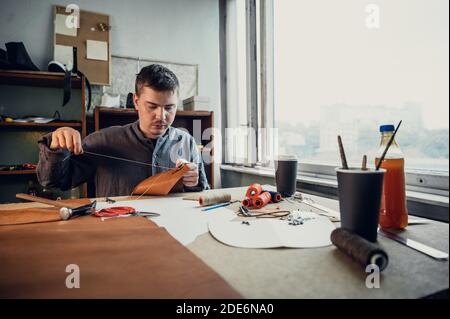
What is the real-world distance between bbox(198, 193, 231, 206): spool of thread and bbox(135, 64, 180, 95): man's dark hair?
0.69 metres

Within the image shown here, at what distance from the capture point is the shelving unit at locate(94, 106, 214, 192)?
228 cm

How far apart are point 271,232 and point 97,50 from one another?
2431mm

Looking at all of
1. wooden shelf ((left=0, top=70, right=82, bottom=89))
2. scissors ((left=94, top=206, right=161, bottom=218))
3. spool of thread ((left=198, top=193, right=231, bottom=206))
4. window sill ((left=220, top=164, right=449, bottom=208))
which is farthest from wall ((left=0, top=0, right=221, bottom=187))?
scissors ((left=94, top=206, right=161, bottom=218))

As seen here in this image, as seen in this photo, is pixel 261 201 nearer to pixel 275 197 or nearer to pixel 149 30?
pixel 275 197

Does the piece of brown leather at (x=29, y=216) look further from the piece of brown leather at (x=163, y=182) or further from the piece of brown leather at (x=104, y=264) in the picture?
the piece of brown leather at (x=163, y=182)

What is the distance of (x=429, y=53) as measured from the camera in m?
1.18

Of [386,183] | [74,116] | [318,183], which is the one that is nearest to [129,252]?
[386,183]

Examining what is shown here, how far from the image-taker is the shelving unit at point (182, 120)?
7.48 feet

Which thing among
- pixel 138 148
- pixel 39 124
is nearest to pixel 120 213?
pixel 138 148

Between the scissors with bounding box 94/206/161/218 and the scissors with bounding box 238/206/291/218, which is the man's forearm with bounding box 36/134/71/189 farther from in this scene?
the scissors with bounding box 238/206/291/218

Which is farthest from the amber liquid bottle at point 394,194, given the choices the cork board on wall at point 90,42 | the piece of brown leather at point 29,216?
the cork board on wall at point 90,42

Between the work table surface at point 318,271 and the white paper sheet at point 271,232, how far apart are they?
1.0 inches

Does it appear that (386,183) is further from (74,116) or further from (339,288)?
(74,116)

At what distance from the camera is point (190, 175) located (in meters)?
1.25
